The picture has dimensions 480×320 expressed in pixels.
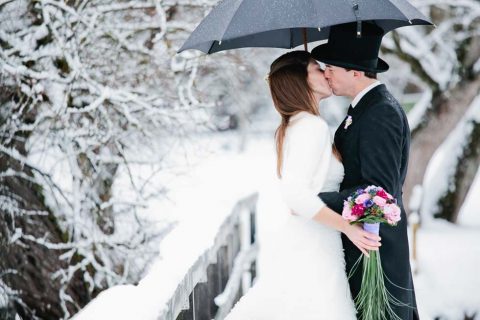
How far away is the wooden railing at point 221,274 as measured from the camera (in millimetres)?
3438

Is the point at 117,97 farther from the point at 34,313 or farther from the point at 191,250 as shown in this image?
the point at 34,313

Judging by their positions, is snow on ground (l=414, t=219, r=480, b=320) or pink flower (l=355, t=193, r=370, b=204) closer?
pink flower (l=355, t=193, r=370, b=204)

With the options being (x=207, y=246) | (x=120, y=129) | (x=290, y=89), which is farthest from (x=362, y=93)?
(x=120, y=129)

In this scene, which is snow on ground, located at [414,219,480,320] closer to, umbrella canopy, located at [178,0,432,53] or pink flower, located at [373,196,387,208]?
pink flower, located at [373,196,387,208]

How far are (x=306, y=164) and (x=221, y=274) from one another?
283cm

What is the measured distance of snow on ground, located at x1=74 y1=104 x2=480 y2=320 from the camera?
2980 mm

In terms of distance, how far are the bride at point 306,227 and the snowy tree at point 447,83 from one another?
626cm

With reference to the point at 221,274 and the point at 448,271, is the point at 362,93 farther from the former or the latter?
the point at 448,271

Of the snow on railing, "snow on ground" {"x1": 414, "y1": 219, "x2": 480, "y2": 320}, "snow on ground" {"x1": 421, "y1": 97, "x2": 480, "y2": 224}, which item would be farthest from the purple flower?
"snow on ground" {"x1": 421, "y1": 97, "x2": 480, "y2": 224}

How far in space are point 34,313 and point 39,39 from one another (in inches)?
84.9

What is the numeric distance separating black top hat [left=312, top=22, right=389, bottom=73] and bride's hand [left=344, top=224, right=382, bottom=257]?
2.31 ft

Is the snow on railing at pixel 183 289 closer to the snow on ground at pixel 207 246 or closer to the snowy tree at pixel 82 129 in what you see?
the snow on ground at pixel 207 246

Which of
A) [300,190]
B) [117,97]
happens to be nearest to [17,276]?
[117,97]

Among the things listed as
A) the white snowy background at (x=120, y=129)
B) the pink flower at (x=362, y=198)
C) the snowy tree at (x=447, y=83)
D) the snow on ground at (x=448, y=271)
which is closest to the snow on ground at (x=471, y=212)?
the snow on ground at (x=448, y=271)
